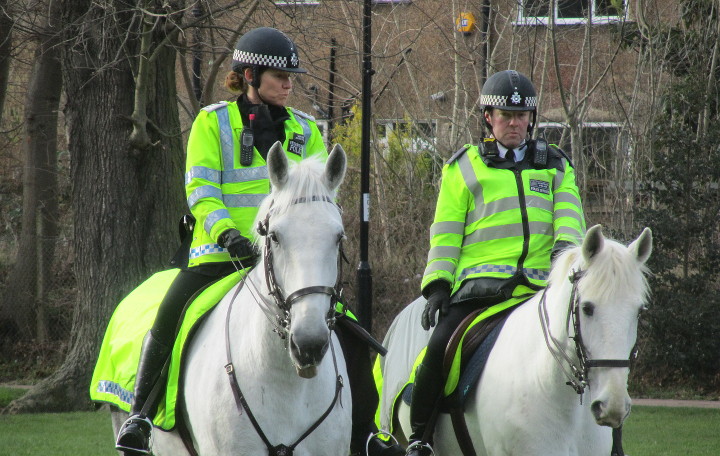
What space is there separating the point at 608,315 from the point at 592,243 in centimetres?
38

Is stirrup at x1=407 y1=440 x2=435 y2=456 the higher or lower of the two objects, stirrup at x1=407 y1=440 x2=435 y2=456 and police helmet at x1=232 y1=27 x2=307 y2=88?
the lower

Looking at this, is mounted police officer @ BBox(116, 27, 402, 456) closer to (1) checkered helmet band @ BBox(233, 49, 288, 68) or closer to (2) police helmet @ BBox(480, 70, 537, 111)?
(1) checkered helmet band @ BBox(233, 49, 288, 68)

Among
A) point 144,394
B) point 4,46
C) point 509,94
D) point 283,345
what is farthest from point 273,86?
point 4,46

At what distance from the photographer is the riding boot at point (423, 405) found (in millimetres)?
5723

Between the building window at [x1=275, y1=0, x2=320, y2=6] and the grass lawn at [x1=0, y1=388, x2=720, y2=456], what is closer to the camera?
the grass lawn at [x1=0, y1=388, x2=720, y2=456]

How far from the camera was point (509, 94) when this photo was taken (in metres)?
5.92

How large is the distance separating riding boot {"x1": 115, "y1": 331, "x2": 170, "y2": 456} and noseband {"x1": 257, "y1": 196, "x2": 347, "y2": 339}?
1.13m

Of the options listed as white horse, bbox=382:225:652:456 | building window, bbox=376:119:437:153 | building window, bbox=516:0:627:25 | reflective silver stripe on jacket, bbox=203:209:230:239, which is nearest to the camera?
white horse, bbox=382:225:652:456

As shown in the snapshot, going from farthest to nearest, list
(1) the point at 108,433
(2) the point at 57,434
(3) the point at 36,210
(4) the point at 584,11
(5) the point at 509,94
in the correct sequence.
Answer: (3) the point at 36,210
(4) the point at 584,11
(1) the point at 108,433
(2) the point at 57,434
(5) the point at 509,94

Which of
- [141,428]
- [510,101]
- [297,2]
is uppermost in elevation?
[297,2]

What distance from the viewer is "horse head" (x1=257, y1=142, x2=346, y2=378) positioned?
157 inches

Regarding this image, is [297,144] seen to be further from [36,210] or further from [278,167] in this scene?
[36,210]

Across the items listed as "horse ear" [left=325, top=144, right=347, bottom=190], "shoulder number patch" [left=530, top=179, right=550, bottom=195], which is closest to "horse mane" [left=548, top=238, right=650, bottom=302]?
"shoulder number patch" [left=530, top=179, right=550, bottom=195]

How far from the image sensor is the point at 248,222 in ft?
17.8
